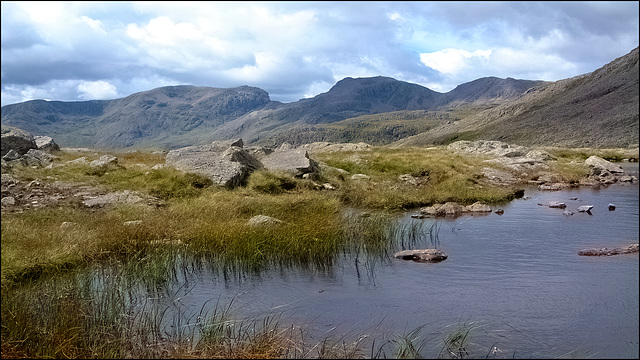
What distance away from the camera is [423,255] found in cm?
1309

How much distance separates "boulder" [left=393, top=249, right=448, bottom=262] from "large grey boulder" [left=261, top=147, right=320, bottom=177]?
13.5 m

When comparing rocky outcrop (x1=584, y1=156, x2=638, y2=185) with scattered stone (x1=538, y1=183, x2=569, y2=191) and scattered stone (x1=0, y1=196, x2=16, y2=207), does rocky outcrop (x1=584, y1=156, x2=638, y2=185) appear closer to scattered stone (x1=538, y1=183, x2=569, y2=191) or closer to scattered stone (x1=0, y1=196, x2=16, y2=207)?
scattered stone (x1=538, y1=183, x2=569, y2=191)

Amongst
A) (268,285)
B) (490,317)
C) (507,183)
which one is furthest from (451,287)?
(507,183)

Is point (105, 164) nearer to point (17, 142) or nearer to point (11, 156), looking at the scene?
point (11, 156)

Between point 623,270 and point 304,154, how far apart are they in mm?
21063

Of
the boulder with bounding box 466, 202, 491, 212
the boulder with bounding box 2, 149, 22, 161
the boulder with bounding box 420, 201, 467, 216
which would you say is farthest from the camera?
the boulder with bounding box 2, 149, 22, 161

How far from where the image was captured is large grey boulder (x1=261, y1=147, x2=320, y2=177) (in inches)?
1038

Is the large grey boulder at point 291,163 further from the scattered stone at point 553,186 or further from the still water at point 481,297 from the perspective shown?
the scattered stone at point 553,186

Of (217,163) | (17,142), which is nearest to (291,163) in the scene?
(217,163)

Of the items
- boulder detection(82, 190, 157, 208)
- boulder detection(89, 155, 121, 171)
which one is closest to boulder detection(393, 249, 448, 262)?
boulder detection(82, 190, 157, 208)

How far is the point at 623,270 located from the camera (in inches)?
440

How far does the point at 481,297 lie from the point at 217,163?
689 inches

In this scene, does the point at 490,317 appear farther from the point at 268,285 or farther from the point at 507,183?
the point at 507,183

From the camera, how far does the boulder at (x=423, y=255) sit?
1302 cm
